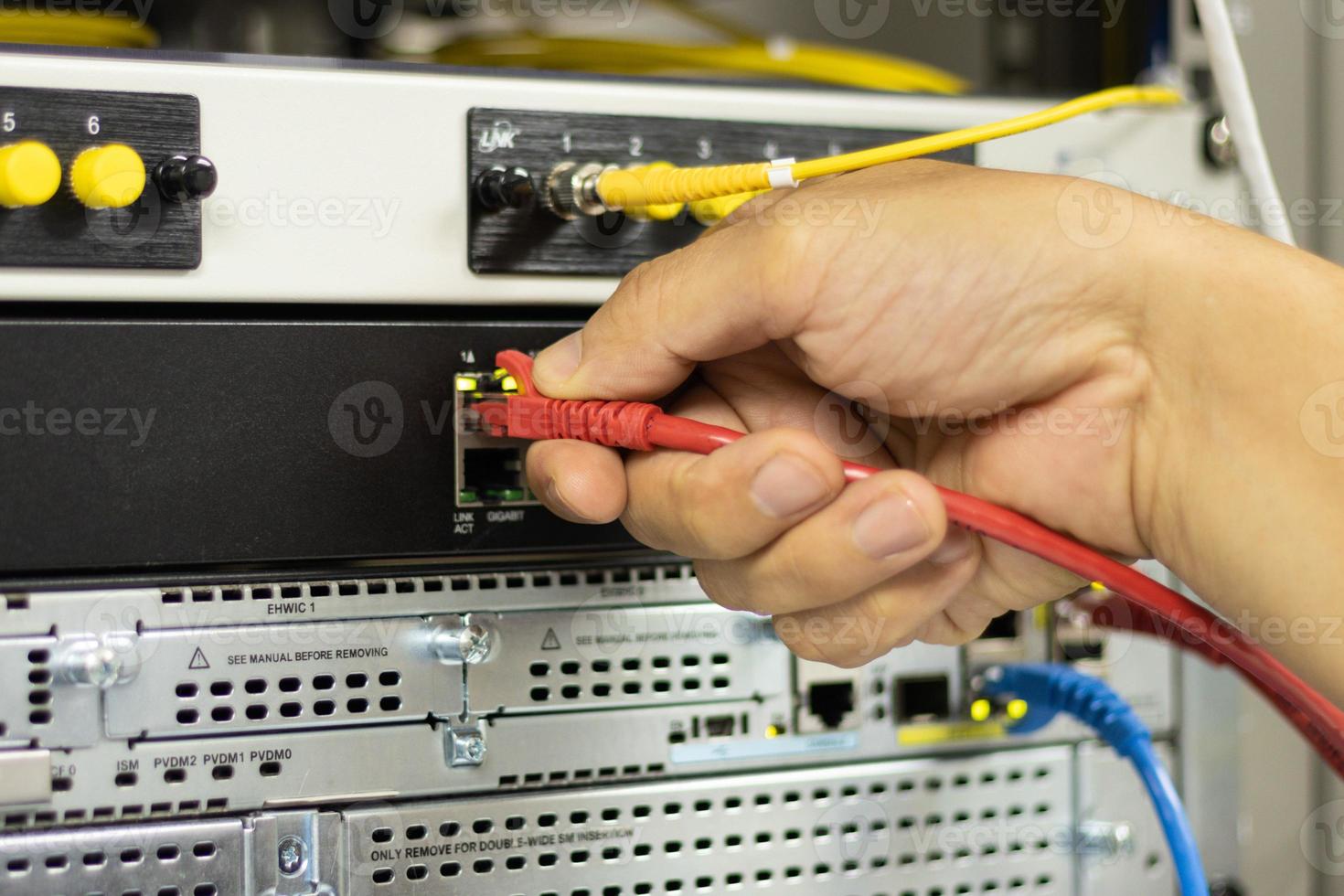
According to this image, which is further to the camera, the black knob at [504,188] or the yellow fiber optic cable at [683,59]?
the yellow fiber optic cable at [683,59]

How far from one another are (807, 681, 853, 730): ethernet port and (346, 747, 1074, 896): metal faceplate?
1.1 inches

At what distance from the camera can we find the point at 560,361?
0.55 metres

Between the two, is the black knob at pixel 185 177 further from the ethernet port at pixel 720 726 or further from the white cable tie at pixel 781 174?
the ethernet port at pixel 720 726

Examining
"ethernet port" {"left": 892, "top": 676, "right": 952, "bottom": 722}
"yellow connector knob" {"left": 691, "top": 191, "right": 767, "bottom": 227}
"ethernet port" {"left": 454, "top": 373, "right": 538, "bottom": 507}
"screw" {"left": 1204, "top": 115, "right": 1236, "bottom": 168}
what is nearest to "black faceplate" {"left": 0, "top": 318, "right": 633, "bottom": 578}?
"ethernet port" {"left": 454, "top": 373, "right": 538, "bottom": 507}

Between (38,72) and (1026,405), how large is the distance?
1.54ft

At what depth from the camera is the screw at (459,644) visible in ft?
1.90

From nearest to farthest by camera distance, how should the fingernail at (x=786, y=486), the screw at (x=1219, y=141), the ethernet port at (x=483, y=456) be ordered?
the fingernail at (x=786, y=486)
the ethernet port at (x=483, y=456)
the screw at (x=1219, y=141)

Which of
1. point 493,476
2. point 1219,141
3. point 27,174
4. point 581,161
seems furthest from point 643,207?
point 1219,141

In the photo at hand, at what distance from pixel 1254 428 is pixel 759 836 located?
316mm

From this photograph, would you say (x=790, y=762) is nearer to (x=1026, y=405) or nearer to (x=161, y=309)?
(x=1026, y=405)

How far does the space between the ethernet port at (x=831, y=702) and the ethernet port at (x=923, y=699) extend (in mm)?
30

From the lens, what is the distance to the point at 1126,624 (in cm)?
69

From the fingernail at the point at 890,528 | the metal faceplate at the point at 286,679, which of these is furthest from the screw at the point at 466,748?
the fingernail at the point at 890,528

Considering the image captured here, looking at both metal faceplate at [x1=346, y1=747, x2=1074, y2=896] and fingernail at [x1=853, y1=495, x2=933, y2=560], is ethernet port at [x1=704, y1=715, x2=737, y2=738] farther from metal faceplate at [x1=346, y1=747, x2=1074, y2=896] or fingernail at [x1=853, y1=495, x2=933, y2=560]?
fingernail at [x1=853, y1=495, x2=933, y2=560]
